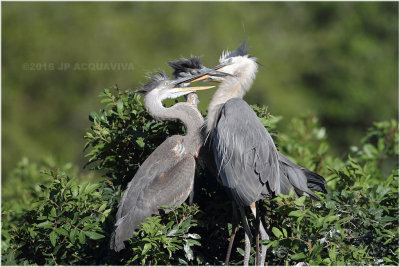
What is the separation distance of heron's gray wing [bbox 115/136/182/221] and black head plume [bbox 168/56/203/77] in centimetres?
100

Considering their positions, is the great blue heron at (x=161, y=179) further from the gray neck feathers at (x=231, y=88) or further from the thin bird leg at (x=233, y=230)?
the thin bird leg at (x=233, y=230)

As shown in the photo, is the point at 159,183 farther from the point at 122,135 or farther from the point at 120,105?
the point at 120,105

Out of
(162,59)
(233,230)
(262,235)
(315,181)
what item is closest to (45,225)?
(233,230)

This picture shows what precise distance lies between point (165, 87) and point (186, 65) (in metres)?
0.30

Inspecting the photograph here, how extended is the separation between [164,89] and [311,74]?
17859 millimetres

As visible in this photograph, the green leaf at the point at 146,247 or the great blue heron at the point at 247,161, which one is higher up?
the great blue heron at the point at 247,161

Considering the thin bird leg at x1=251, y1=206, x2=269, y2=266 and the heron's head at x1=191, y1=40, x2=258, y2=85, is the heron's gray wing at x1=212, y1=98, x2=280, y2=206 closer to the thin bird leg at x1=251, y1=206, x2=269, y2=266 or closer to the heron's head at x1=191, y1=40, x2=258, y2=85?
the thin bird leg at x1=251, y1=206, x2=269, y2=266

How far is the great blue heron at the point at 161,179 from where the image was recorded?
16.7 ft

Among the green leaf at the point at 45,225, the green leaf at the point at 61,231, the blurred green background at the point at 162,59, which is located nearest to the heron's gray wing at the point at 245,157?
the green leaf at the point at 61,231

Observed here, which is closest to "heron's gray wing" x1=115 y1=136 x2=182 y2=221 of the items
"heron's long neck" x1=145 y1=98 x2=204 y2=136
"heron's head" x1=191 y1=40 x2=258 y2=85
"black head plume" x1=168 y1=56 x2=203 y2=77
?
"heron's long neck" x1=145 y1=98 x2=204 y2=136

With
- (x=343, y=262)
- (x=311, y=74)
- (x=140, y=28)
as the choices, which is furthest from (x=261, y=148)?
(x=311, y=74)

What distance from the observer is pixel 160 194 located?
17.0 ft

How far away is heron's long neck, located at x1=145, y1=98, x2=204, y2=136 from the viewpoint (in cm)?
A: 555

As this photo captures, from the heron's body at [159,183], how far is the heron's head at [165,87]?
61cm
